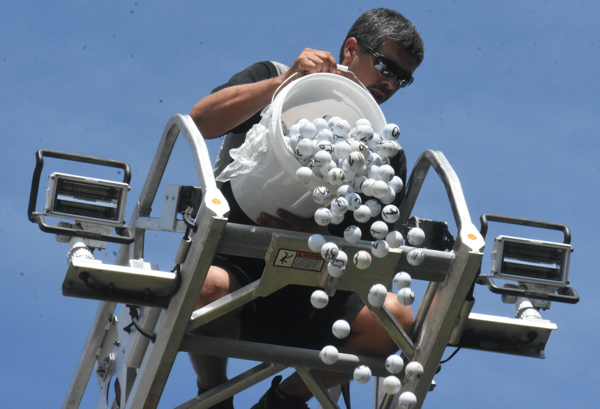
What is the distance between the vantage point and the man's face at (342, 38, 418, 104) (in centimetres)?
481

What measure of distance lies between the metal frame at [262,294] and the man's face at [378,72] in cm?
44

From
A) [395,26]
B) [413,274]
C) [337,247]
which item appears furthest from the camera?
[395,26]

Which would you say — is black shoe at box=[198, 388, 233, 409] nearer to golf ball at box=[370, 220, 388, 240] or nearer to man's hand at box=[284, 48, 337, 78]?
golf ball at box=[370, 220, 388, 240]

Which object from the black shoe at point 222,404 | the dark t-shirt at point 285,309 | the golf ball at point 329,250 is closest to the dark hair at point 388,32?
the dark t-shirt at point 285,309

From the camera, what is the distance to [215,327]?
14.2 ft

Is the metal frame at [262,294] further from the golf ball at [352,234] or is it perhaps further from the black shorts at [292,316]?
the black shorts at [292,316]

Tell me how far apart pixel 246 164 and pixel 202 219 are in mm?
423

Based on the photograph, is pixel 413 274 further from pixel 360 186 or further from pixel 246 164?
pixel 246 164

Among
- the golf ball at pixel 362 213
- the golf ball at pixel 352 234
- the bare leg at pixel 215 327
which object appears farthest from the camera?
the bare leg at pixel 215 327

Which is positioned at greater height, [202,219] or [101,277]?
[202,219]

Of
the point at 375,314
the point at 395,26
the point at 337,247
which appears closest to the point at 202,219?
the point at 337,247

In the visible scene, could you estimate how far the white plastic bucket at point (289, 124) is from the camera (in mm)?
4105

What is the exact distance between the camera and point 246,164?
13.9ft

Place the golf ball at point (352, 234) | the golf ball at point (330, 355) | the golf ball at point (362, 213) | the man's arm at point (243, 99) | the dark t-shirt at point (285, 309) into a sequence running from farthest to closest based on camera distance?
the dark t-shirt at point (285, 309), the man's arm at point (243, 99), the golf ball at point (330, 355), the golf ball at point (352, 234), the golf ball at point (362, 213)
